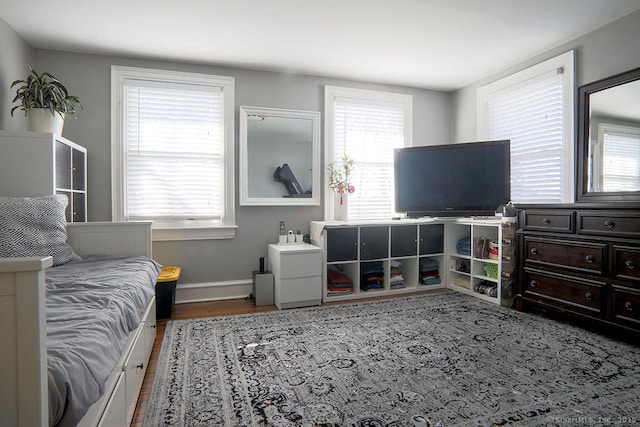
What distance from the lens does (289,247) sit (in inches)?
135

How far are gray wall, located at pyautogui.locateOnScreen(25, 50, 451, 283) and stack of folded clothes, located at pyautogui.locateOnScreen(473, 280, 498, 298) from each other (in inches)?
70.2

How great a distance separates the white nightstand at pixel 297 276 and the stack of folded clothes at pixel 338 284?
225 millimetres

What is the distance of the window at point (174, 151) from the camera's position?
3336 mm

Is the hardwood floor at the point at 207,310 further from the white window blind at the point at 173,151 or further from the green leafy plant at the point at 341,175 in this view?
the green leafy plant at the point at 341,175

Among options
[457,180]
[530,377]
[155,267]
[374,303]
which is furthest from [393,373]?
[457,180]

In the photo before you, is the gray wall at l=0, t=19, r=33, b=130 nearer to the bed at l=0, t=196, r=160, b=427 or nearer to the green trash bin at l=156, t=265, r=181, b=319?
the bed at l=0, t=196, r=160, b=427

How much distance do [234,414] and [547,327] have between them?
93.5 inches

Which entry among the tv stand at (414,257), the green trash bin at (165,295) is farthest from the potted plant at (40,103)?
the tv stand at (414,257)

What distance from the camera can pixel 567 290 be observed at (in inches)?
106

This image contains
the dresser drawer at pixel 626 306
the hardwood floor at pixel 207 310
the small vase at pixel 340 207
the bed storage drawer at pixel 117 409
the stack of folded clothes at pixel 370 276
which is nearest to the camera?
the bed storage drawer at pixel 117 409

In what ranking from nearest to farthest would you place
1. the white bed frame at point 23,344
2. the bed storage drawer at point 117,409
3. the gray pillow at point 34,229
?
the white bed frame at point 23,344 → the bed storage drawer at point 117,409 → the gray pillow at point 34,229

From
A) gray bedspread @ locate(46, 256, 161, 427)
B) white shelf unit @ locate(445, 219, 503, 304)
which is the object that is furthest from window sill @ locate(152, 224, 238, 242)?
white shelf unit @ locate(445, 219, 503, 304)

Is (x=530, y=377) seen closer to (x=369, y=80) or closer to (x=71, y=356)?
(x=71, y=356)

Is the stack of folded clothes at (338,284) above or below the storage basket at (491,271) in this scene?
below
